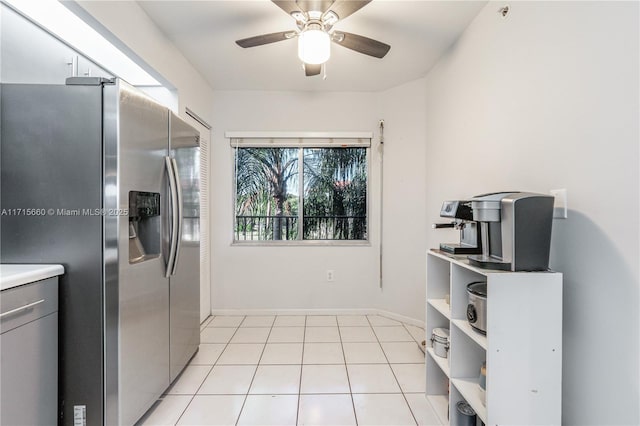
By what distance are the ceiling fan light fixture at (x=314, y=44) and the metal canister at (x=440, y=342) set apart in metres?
1.83

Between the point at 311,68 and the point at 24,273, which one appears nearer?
the point at 24,273

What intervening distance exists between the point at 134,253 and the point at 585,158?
2139 mm

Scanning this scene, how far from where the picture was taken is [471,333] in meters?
1.33

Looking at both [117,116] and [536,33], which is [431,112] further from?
[117,116]

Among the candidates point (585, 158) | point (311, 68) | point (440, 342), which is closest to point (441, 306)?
point (440, 342)

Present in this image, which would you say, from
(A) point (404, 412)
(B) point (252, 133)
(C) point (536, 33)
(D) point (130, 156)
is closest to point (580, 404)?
(A) point (404, 412)

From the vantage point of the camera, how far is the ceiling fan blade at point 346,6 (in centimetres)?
154

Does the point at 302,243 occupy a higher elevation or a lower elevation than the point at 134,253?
lower

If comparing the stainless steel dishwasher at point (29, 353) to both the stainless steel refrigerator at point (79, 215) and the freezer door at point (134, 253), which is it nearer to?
the stainless steel refrigerator at point (79, 215)

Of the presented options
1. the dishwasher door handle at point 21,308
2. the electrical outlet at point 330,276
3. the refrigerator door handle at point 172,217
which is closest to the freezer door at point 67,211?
the dishwasher door handle at point 21,308

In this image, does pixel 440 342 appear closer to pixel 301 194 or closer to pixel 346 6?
pixel 346 6

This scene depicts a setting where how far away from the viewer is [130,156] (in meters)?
1.44

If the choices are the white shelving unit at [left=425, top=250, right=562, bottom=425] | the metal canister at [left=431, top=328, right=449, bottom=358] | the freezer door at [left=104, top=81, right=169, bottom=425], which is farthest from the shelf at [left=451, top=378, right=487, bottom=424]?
the freezer door at [left=104, top=81, right=169, bottom=425]

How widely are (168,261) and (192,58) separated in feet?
6.18
